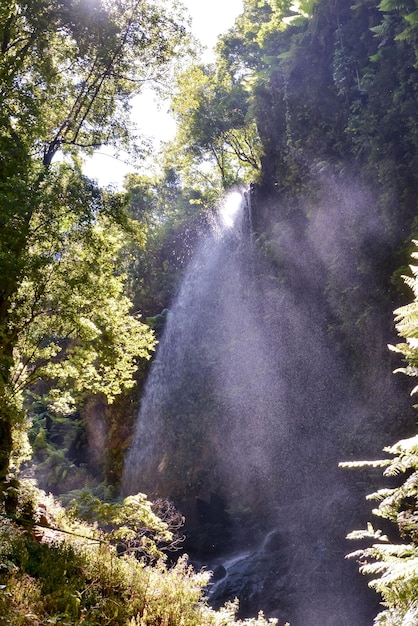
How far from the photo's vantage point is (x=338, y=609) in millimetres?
8523

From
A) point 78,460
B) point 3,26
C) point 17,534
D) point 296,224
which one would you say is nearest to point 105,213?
point 3,26

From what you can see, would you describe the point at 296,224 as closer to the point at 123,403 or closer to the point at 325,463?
the point at 325,463

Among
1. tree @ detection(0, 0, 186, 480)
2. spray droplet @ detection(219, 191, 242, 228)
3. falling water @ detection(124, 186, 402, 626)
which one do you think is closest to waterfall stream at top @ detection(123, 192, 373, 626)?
falling water @ detection(124, 186, 402, 626)

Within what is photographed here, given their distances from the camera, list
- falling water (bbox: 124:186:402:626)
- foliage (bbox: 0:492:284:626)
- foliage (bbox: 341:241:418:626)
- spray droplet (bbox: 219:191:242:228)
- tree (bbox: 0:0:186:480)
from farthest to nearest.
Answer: spray droplet (bbox: 219:191:242:228) → falling water (bbox: 124:186:402:626) → tree (bbox: 0:0:186:480) → foliage (bbox: 0:492:284:626) → foliage (bbox: 341:241:418:626)

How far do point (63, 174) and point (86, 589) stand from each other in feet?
20.7

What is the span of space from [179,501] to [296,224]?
9.41 meters

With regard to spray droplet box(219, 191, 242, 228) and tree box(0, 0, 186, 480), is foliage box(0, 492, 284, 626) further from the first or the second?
spray droplet box(219, 191, 242, 228)

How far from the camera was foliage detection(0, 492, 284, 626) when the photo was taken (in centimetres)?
453

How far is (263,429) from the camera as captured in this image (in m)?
13.6

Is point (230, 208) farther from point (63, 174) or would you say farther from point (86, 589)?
point (86, 589)

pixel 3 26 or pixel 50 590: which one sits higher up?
pixel 3 26

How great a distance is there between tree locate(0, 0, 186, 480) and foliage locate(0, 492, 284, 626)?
1924mm

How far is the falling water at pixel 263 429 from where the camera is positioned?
30.8ft

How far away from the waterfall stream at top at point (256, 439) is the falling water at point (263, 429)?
0.11 ft
